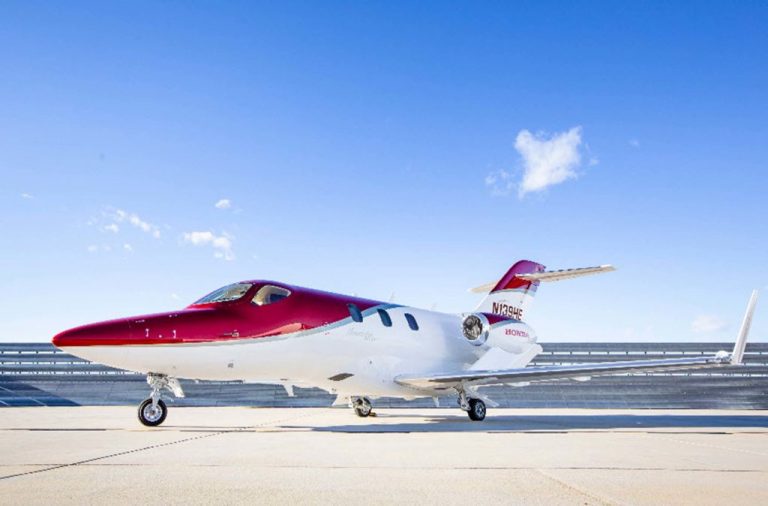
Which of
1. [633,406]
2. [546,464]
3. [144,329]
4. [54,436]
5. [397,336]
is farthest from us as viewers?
[633,406]

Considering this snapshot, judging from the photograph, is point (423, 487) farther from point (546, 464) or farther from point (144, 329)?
point (144, 329)

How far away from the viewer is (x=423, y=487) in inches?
164

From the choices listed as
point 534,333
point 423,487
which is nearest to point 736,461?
point 423,487

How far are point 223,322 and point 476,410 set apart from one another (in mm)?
6468

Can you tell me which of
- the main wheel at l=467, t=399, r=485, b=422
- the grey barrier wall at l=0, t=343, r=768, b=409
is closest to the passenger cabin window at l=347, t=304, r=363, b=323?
the main wheel at l=467, t=399, r=485, b=422

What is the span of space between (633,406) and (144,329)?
2210 cm

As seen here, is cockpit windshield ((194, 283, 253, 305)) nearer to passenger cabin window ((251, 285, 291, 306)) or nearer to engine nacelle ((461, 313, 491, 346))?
passenger cabin window ((251, 285, 291, 306))

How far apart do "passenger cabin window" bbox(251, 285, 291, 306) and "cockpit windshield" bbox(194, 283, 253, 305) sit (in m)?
0.24

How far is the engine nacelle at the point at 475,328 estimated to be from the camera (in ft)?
52.5

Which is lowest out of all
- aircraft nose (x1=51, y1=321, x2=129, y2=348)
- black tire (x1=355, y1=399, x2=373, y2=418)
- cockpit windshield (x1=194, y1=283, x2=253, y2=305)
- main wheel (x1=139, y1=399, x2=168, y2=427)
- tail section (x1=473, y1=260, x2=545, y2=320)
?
main wheel (x1=139, y1=399, x2=168, y2=427)

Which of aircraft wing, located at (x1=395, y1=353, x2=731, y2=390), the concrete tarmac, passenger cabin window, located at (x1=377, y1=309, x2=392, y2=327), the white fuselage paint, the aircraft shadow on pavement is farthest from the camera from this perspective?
passenger cabin window, located at (x1=377, y1=309, x2=392, y2=327)

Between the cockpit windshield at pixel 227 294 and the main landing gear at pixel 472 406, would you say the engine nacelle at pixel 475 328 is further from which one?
the cockpit windshield at pixel 227 294

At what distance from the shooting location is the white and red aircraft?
376 inches

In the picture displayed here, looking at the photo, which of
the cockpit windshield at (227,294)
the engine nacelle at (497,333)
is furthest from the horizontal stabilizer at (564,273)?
the cockpit windshield at (227,294)
